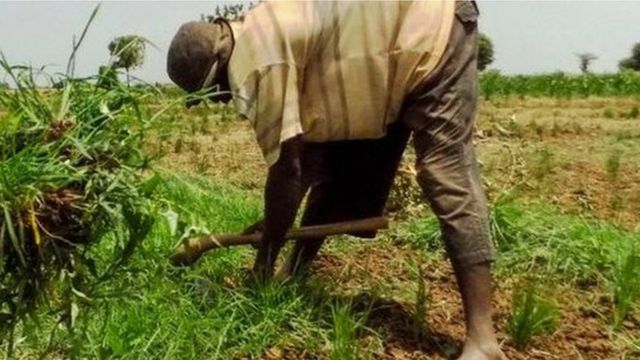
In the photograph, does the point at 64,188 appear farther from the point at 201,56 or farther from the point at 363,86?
the point at 363,86

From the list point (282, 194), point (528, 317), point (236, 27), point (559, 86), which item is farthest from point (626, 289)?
point (559, 86)

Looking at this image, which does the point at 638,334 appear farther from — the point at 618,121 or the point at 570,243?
the point at 618,121

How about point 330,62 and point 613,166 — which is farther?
point 613,166

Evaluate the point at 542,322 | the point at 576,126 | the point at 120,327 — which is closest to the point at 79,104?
the point at 120,327

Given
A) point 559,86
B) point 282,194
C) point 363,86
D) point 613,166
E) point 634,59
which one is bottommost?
point 634,59

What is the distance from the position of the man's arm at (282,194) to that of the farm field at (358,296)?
0.63ft

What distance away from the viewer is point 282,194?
4.57 meters

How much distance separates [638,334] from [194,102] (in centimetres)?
206

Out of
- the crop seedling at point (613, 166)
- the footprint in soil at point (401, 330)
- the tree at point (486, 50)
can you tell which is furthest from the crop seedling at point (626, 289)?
the tree at point (486, 50)

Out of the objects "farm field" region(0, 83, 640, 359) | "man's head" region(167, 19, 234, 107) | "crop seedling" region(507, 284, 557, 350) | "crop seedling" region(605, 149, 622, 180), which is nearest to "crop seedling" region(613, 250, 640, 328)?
"farm field" region(0, 83, 640, 359)

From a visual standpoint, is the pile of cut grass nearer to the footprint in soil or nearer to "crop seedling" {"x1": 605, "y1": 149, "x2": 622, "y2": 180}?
the footprint in soil

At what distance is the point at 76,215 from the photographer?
3.53 metres

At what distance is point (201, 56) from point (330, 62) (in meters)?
0.46

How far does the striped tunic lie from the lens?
4.42 metres
